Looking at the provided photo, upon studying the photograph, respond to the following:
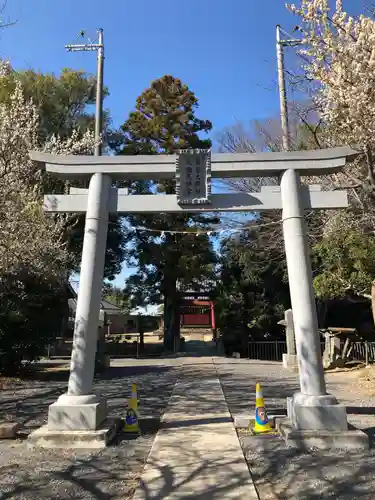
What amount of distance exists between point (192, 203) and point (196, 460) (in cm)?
380

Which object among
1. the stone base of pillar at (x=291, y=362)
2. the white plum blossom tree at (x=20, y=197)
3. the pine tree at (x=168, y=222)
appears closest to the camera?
the white plum blossom tree at (x=20, y=197)

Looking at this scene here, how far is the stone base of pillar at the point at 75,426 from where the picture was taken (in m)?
5.76

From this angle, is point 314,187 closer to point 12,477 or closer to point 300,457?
point 300,457

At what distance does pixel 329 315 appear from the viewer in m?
26.8

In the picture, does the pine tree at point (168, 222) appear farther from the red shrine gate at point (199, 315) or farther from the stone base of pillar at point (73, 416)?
the stone base of pillar at point (73, 416)

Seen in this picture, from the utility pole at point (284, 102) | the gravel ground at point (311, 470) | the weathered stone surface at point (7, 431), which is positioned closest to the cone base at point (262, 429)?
the gravel ground at point (311, 470)

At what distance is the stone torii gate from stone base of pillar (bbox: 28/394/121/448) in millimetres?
46

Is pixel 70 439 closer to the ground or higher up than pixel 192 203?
closer to the ground

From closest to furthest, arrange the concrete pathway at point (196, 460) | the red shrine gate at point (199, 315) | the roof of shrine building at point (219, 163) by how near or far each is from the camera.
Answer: the concrete pathway at point (196, 460) < the roof of shrine building at point (219, 163) < the red shrine gate at point (199, 315)

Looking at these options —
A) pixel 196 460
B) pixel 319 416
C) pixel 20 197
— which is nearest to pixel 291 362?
pixel 319 416

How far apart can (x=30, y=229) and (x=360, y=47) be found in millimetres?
8608

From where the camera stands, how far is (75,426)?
5.98 metres

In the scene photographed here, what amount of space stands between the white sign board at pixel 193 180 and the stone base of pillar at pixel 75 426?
3439 millimetres

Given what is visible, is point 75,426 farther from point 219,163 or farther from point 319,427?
point 219,163
